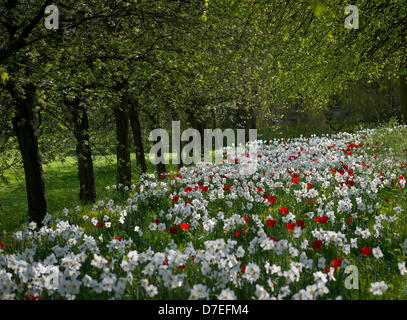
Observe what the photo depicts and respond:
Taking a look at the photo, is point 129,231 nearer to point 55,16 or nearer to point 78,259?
point 78,259

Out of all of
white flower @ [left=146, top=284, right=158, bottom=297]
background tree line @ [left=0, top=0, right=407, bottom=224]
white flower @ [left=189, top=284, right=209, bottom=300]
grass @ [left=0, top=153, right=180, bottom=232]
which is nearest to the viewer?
white flower @ [left=189, top=284, right=209, bottom=300]

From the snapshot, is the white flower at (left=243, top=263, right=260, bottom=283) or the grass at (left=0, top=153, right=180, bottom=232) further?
the grass at (left=0, top=153, right=180, bottom=232)

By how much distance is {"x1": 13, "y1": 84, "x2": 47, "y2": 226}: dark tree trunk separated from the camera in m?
6.11

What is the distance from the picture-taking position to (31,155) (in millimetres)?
6285

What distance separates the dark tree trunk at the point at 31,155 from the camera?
611 cm

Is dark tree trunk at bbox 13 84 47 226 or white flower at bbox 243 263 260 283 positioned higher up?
dark tree trunk at bbox 13 84 47 226

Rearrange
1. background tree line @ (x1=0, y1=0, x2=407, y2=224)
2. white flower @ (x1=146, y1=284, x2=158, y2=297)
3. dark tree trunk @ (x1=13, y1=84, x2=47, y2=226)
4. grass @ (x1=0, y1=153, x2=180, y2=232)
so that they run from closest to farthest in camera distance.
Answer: white flower @ (x1=146, y1=284, x2=158, y2=297)
background tree line @ (x1=0, y1=0, x2=407, y2=224)
dark tree trunk @ (x1=13, y1=84, x2=47, y2=226)
grass @ (x1=0, y1=153, x2=180, y2=232)

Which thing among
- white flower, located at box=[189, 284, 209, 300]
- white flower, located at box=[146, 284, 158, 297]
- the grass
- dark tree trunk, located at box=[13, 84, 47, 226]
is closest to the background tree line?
dark tree trunk, located at box=[13, 84, 47, 226]

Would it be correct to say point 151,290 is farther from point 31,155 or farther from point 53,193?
point 53,193

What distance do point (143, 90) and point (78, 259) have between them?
5341mm

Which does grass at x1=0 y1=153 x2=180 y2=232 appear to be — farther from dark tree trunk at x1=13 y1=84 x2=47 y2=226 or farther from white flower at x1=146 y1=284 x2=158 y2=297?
white flower at x1=146 y1=284 x2=158 y2=297

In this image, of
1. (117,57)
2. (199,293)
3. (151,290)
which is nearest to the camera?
(199,293)

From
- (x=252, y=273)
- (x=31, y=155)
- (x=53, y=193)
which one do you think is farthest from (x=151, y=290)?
(x=53, y=193)
